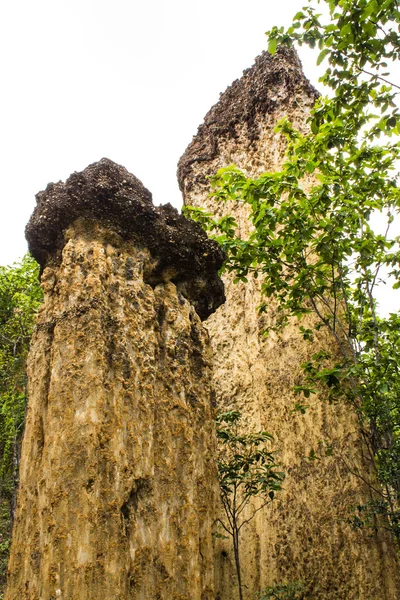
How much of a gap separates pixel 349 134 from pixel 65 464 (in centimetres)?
455

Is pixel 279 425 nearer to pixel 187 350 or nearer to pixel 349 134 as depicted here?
pixel 187 350

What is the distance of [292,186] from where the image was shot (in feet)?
18.4

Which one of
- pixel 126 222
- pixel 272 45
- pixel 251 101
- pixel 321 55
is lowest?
pixel 126 222

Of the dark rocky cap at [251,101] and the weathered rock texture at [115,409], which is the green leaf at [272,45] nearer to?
the weathered rock texture at [115,409]

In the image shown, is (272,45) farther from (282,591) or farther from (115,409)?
(282,591)

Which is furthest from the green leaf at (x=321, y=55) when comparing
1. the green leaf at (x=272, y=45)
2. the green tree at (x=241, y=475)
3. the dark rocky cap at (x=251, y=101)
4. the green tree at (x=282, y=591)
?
the dark rocky cap at (x=251, y=101)

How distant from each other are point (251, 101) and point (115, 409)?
8.43 meters

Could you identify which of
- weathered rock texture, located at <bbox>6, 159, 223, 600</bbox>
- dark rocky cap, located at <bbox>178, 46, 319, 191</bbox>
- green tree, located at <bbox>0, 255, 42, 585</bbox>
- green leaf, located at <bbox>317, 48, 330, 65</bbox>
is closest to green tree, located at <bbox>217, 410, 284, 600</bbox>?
weathered rock texture, located at <bbox>6, 159, 223, 600</bbox>

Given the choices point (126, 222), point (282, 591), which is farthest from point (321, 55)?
point (282, 591)

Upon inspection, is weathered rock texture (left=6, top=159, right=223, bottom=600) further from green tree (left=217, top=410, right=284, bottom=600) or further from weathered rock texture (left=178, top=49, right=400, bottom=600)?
green tree (left=217, top=410, right=284, bottom=600)

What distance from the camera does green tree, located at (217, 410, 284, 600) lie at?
531cm

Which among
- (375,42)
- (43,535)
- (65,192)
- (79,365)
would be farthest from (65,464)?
(375,42)

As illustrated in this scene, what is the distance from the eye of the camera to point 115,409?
3279mm

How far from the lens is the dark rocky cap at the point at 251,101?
31.4 ft
